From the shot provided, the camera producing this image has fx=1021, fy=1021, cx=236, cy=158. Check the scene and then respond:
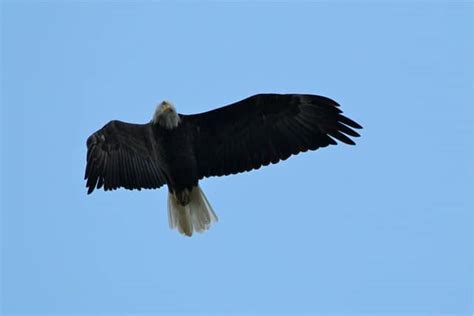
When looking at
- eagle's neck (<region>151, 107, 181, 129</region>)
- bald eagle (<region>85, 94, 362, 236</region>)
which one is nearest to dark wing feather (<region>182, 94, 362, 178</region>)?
bald eagle (<region>85, 94, 362, 236</region>)

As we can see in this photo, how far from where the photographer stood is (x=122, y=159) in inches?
399

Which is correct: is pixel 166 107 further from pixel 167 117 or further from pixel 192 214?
pixel 192 214

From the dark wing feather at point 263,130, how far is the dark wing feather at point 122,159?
485 mm

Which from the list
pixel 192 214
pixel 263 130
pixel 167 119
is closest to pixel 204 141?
pixel 167 119

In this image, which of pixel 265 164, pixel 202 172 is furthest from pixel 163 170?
pixel 265 164

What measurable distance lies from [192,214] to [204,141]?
32.8 inches

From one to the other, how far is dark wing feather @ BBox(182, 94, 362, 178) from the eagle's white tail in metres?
0.43

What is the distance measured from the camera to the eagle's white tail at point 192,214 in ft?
33.8

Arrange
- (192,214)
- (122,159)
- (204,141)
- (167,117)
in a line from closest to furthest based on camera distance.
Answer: (167,117)
(204,141)
(122,159)
(192,214)

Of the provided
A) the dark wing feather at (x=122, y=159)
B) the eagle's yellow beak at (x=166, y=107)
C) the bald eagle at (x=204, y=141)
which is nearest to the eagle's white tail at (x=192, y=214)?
the bald eagle at (x=204, y=141)

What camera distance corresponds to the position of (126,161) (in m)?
10.1

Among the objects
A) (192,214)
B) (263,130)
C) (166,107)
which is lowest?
(192,214)

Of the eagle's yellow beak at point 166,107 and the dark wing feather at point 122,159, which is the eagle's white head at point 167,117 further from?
the dark wing feather at point 122,159

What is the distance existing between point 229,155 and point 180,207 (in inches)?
31.8
